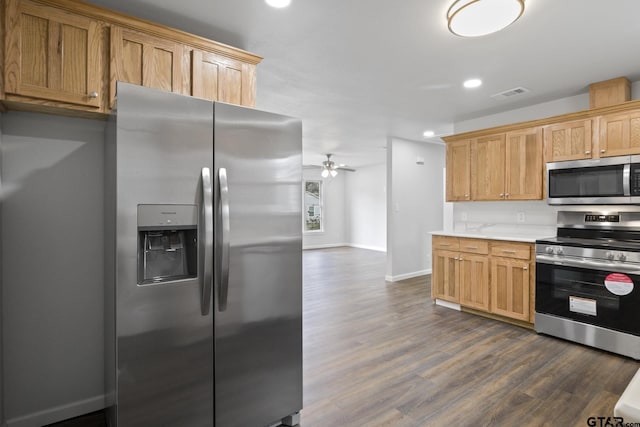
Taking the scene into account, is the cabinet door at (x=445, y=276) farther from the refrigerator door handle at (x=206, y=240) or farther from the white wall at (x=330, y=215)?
the white wall at (x=330, y=215)

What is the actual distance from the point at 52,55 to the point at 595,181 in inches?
176

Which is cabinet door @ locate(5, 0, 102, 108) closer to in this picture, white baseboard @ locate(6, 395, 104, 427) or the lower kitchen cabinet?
white baseboard @ locate(6, 395, 104, 427)

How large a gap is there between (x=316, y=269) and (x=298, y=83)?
4.39 m

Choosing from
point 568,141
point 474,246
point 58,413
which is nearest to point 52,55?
point 58,413

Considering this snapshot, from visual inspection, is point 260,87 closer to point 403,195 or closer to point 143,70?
point 143,70

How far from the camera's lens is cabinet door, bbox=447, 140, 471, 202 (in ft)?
14.4

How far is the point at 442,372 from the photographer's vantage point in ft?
8.72

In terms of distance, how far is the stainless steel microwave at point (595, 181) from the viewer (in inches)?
119

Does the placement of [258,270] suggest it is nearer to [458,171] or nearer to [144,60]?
[144,60]

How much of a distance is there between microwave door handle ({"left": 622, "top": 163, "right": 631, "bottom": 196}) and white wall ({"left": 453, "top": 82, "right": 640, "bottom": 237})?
0.27 metres

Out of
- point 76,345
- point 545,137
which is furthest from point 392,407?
point 545,137

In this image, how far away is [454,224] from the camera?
16.1ft

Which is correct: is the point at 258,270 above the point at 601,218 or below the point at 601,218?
below

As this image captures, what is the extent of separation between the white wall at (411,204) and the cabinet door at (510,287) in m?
2.16
